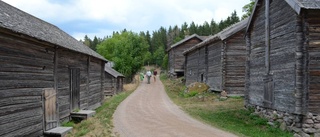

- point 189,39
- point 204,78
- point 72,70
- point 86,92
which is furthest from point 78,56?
point 189,39

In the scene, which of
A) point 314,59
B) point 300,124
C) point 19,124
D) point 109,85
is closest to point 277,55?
point 314,59

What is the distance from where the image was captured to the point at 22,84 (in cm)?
975

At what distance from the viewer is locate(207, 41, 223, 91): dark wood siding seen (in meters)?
24.9

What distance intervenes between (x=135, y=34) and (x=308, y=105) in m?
40.9

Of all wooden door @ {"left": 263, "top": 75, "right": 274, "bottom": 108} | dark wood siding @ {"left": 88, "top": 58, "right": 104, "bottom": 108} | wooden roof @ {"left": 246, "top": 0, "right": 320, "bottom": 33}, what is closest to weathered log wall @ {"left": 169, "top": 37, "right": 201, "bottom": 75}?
dark wood siding @ {"left": 88, "top": 58, "right": 104, "bottom": 108}

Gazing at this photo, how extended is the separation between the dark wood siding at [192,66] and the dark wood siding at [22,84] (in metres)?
23.0

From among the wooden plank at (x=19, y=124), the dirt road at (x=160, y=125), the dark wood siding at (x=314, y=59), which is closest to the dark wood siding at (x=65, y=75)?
the dirt road at (x=160, y=125)

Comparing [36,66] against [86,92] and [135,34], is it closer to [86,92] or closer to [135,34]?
[86,92]

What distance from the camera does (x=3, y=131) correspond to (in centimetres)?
847

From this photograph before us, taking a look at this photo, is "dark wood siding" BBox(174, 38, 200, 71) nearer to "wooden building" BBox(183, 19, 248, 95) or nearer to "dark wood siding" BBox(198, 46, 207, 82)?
"dark wood siding" BBox(198, 46, 207, 82)

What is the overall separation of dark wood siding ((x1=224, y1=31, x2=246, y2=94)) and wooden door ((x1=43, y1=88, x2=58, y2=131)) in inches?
598

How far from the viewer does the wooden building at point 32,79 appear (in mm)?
8805

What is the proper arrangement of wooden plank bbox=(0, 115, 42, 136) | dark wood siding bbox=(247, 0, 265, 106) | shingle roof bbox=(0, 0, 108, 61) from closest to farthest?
wooden plank bbox=(0, 115, 42, 136) < shingle roof bbox=(0, 0, 108, 61) < dark wood siding bbox=(247, 0, 265, 106)

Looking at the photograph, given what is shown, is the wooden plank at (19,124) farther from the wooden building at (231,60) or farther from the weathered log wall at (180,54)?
the weathered log wall at (180,54)
